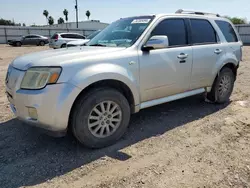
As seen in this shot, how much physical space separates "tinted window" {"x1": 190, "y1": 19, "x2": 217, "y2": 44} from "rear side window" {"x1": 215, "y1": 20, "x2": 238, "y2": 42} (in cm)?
36

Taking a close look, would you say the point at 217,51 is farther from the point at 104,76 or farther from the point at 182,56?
the point at 104,76

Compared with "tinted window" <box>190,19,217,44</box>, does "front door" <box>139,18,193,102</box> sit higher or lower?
lower

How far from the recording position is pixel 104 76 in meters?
3.13

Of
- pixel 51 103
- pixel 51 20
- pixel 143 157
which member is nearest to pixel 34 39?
pixel 51 103

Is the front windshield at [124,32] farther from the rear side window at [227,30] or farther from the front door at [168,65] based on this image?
the rear side window at [227,30]

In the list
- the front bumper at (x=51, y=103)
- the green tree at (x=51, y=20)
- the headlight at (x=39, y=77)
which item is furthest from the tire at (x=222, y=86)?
the green tree at (x=51, y=20)

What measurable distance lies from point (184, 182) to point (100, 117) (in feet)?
4.38

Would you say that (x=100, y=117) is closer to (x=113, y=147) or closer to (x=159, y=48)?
(x=113, y=147)

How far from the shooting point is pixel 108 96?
3254mm

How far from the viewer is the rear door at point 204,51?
441cm

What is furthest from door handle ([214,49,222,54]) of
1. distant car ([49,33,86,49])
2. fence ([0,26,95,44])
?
fence ([0,26,95,44])

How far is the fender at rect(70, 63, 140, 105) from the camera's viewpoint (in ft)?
9.66

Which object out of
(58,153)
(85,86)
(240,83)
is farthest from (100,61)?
(240,83)

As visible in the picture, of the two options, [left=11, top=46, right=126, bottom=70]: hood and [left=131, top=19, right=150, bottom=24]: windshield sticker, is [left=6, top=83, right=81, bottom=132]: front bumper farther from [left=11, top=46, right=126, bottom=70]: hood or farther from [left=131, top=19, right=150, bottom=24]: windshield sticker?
[left=131, top=19, right=150, bottom=24]: windshield sticker
